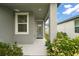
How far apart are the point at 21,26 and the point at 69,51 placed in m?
6.90

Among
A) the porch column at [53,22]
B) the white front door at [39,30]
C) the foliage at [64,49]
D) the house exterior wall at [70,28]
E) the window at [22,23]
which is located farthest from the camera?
the white front door at [39,30]

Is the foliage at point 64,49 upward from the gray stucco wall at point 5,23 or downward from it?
downward

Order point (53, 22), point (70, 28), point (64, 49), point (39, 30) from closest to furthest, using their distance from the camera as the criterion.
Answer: point (64, 49) < point (53, 22) < point (70, 28) < point (39, 30)

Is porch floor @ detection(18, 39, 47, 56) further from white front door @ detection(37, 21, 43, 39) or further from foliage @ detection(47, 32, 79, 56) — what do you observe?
white front door @ detection(37, 21, 43, 39)

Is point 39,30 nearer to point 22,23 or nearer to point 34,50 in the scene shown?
point 22,23

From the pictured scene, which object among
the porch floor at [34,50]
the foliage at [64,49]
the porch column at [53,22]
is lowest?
the porch floor at [34,50]

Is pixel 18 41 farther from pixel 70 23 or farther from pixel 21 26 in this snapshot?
pixel 70 23

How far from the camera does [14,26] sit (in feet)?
50.4

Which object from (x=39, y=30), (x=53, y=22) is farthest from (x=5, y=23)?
(x=39, y=30)

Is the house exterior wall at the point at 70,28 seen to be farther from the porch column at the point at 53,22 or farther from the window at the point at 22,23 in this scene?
the porch column at the point at 53,22

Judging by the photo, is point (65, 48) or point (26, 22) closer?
point (65, 48)

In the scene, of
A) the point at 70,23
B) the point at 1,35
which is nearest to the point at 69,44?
the point at 1,35

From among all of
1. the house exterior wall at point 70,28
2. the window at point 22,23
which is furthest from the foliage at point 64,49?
the house exterior wall at point 70,28

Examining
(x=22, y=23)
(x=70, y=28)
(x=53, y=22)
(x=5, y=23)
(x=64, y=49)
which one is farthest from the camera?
(x=70, y=28)
